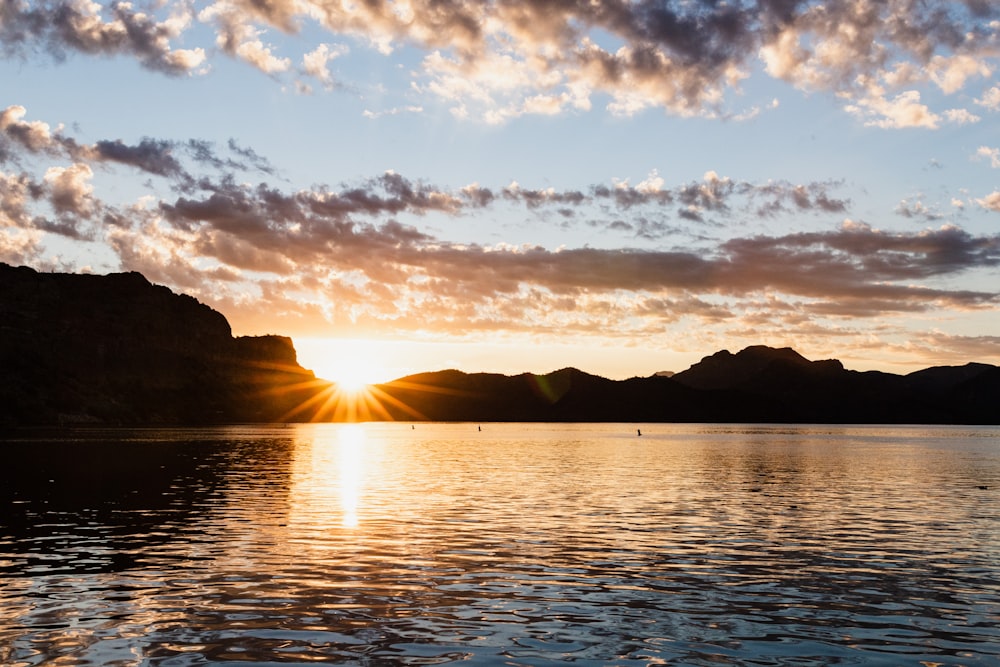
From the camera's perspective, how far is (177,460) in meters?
109

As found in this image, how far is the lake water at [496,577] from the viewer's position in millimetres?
21125

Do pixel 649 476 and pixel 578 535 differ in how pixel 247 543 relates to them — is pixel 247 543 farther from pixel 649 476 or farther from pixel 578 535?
pixel 649 476

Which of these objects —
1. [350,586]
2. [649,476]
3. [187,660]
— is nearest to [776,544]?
[350,586]

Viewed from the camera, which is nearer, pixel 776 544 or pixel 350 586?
pixel 350 586

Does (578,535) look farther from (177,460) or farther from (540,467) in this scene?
(177,460)

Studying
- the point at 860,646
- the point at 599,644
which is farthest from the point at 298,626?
the point at 860,646

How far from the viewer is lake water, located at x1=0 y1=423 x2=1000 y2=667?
21.1m

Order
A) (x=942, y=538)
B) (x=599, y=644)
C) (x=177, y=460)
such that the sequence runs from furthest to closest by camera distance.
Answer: (x=177, y=460)
(x=942, y=538)
(x=599, y=644)

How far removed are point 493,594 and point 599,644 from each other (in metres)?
6.93

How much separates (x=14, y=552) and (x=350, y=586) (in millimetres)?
17034

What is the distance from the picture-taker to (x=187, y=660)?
19.6 m

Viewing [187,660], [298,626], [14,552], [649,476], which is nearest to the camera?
[187,660]

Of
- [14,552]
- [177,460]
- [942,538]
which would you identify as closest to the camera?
[14,552]

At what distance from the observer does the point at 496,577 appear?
3073 centimetres
